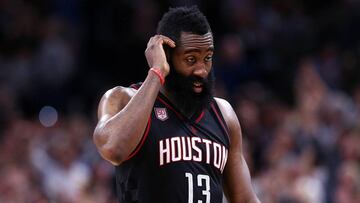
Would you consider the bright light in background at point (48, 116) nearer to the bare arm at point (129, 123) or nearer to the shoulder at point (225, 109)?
the shoulder at point (225, 109)

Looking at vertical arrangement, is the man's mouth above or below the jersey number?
above

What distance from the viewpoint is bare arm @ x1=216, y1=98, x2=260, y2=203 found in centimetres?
512

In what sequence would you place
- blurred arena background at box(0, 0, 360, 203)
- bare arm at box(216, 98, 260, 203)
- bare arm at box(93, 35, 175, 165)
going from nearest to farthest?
bare arm at box(93, 35, 175, 165)
bare arm at box(216, 98, 260, 203)
blurred arena background at box(0, 0, 360, 203)

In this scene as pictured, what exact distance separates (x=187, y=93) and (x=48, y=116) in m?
8.41

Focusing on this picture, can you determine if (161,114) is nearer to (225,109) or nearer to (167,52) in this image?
(167,52)

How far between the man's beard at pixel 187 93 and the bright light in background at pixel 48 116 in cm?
792

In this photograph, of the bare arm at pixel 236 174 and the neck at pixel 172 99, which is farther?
the bare arm at pixel 236 174

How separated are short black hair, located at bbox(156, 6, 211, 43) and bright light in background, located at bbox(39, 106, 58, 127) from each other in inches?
314

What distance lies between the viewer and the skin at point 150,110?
4.61 meters

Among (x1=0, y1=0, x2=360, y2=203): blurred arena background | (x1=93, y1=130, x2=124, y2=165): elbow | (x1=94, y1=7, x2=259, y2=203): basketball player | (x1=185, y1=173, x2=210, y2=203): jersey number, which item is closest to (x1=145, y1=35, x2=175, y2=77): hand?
(x1=94, y1=7, x2=259, y2=203): basketball player

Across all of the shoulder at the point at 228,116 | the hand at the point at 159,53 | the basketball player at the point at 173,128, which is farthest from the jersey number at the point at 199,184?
the hand at the point at 159,53

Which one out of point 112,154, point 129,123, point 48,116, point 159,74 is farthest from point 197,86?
point 48,116

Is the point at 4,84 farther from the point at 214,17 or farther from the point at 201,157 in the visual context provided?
the point at 201,157

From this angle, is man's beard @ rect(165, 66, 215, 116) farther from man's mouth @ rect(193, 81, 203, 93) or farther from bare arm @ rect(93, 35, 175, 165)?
bare arm @ rect(93, 35, 175, 165)
